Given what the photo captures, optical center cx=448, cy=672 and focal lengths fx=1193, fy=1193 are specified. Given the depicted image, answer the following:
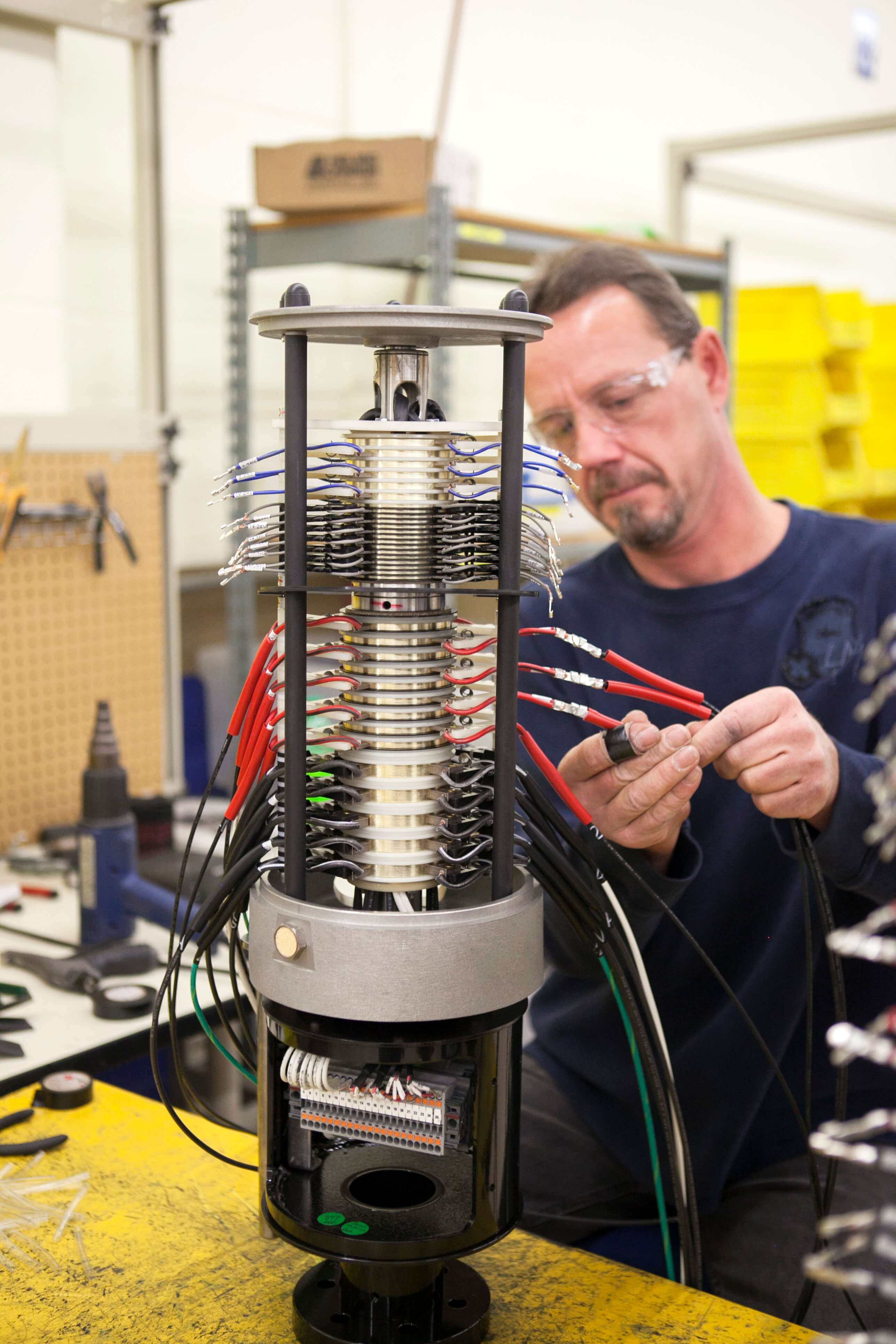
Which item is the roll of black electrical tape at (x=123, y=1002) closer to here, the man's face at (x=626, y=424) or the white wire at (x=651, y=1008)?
the white wire at (x=651, y=1008)

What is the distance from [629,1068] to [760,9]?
13.8ft

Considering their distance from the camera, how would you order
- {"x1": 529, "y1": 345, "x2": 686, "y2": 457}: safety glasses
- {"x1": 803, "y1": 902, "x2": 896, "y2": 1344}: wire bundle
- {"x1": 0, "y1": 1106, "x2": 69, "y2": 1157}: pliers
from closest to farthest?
{"x1": 803, "y1": 902, "x2": 896, "y2": 1344}: wire bundle
{"x1": 0, "y1": 1106, "x2": 69, "y2": 1157}: pliers
{"x1": 529, "y1": 345, "x2": 686, "y2": 457}: safety glasses

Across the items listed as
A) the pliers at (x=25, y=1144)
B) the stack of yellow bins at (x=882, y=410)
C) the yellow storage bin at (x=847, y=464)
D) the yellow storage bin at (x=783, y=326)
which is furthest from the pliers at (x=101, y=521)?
the stack of yellow bins at (x=882, y=410)

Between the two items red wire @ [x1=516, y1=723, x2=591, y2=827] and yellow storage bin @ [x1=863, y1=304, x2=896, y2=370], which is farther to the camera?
yellow storage bin @ [x1=863, y1=304, x2=896, y2=370]

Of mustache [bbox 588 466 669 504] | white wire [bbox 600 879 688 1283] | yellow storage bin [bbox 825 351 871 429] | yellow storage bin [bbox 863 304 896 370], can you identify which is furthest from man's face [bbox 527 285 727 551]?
yellow storage bin [bbox 863 304 896 370]

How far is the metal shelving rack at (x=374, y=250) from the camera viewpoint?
2080 mm

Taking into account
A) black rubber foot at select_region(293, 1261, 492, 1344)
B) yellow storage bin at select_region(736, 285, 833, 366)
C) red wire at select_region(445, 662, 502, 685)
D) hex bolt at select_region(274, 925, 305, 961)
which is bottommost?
black rubber foot at select_region(293, 1261, 492, 1344)

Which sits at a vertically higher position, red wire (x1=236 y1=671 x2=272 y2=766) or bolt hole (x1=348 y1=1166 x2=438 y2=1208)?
red wire (x1=236 y1=671 x2=272 y2=766)

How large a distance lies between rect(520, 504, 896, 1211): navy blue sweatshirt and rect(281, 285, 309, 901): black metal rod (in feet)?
1.72

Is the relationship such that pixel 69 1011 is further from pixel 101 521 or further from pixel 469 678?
pixel 101 521

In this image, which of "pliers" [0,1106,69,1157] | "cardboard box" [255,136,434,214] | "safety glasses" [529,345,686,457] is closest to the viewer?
"pliers" [0,1106,69,1157]

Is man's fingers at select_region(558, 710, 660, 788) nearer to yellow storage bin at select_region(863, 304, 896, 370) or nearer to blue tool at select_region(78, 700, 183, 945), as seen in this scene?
blue tool at select_region(78, 700, 183, 945)

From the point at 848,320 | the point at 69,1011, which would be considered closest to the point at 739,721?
the point at 69,1011

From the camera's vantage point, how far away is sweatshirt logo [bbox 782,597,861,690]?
1278mm
